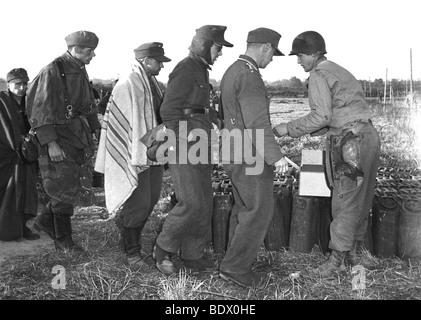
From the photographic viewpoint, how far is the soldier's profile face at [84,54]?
4.98 m

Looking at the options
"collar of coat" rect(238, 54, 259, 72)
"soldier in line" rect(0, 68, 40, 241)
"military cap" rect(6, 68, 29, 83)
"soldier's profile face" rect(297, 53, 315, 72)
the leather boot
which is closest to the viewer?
"collar of coat" rect(238, 54, 259, 72)

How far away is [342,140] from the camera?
436 centimetres

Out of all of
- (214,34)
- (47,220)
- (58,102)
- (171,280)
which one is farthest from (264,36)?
(47,220)

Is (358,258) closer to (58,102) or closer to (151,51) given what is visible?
(151,51)

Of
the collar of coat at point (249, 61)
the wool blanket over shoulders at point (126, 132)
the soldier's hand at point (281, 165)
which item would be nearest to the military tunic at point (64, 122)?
the wool blanket over shoulders at point (126, 132)

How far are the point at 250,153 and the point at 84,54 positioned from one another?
211 cm

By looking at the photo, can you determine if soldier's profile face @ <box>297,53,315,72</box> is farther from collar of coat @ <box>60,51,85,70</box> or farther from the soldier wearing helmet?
collar of coat @ <box>60,51,85,70</box>

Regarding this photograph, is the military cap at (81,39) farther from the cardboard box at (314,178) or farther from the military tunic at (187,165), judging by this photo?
the cardboard box at (314,178)

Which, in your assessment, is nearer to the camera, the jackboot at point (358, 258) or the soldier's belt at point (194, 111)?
the soldier's belt at point (194, 111)

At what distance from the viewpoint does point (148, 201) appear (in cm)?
479

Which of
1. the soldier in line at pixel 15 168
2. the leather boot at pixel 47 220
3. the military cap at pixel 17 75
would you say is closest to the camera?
the leather boot at pixel 47 220

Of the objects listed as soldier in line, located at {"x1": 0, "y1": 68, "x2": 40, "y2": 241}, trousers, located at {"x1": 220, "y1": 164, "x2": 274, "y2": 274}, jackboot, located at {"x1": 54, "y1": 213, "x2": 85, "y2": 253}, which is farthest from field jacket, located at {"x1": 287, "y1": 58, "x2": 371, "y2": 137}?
soldier in line, located at {"x1": 0, "y1": 68, "x2": 40, "y2": 241}

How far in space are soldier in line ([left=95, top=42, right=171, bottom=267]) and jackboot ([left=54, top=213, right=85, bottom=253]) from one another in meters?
0.59

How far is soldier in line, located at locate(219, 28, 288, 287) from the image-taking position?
3949 millimetres
